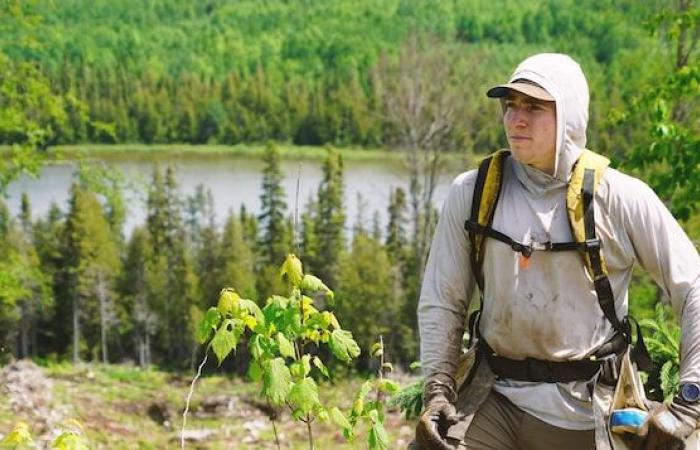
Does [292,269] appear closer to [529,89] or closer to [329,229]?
[529,89]

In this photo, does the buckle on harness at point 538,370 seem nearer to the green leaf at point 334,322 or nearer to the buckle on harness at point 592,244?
the buckle on harness at point 592,244

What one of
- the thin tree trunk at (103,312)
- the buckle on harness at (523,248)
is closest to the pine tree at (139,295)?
the thin tree trunk at (103,312)

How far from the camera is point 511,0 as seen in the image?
164m

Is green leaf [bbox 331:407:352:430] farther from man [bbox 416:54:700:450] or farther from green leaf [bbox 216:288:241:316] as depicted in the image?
man [bbox 416:54:700:450]

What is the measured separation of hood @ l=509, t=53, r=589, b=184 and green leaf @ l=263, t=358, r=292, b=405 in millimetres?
1083

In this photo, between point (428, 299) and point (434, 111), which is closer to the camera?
point (428, 299)

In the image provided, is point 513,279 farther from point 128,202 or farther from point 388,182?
point 388,182

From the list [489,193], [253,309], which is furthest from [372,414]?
[489,193]

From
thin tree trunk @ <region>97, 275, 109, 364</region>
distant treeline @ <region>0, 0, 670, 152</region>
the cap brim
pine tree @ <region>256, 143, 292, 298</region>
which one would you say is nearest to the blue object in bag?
the cap brim

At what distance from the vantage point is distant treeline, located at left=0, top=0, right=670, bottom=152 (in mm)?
125638

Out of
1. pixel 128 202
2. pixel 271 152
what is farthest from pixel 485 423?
pixel 271 152

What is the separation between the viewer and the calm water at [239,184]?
80.2 meters

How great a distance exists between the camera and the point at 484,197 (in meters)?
2.76

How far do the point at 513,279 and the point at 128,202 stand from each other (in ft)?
55.1
